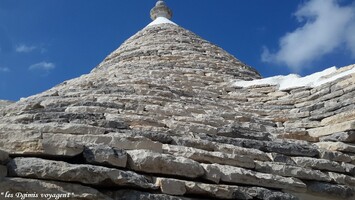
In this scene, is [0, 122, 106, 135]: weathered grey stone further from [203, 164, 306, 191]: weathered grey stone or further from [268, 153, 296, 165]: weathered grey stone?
[268, 153, 296, 165]: weathered grey stone

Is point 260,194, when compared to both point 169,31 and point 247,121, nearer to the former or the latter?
point 247,121

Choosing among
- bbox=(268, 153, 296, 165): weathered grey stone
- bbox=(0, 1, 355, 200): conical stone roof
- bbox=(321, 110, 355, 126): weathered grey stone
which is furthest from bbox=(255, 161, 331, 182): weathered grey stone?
bbox=(321, 110, 355, 126): weathered grey stone

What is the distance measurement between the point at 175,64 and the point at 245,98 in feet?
4.35

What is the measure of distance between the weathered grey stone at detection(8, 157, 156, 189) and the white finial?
7.14 m

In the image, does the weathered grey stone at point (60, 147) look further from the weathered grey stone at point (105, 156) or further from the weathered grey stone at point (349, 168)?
the weathered grey stone at point (349, 168)

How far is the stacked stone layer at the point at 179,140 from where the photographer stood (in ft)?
8.05

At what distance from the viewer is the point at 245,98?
208 inches

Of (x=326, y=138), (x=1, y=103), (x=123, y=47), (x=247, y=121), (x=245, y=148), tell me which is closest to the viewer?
(x=245, y=148)

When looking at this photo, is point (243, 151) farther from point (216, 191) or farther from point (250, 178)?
point (216, 191)

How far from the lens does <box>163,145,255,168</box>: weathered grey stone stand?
2.96 meters

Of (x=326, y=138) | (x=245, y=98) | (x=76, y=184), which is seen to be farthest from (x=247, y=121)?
(x=76, y=184)

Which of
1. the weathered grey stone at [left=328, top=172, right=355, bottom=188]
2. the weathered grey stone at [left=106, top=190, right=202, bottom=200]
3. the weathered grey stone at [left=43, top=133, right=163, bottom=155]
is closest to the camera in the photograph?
the weathered grey stone at [left=106, top=190, right=202, bottom=200]

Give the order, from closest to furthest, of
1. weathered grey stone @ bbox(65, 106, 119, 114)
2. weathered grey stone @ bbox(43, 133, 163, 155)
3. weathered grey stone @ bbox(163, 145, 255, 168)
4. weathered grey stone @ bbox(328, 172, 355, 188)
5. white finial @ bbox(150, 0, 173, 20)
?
weathered grey stone @ bbox(43, 133, 163, 155)
weathered grey stone @ bbox(163, 145, 255, 168)
weathered grey stone @ bbox(328, 172, 355, 188)
weathered grey stone @ bbox(65, 106, 119, 114)
white finial @ bbox(150, 0, 173, 20)

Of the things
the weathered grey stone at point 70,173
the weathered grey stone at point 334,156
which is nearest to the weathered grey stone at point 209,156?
the weathered grey stone at point 70,173
